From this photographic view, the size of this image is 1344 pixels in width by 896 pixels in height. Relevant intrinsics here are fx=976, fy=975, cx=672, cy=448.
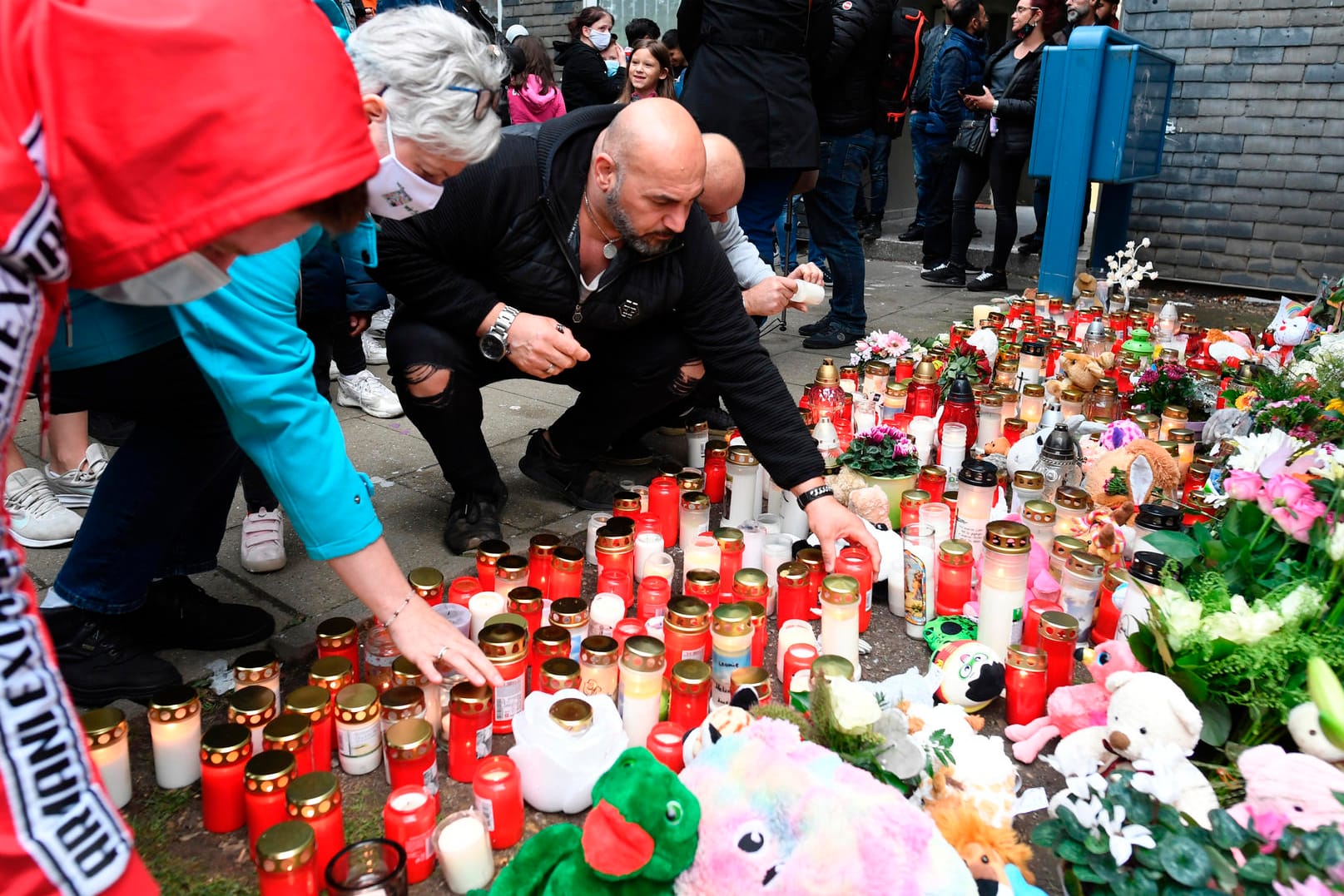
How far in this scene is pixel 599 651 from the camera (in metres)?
1.85

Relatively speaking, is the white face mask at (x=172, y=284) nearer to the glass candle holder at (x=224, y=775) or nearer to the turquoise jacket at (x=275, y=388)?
the turquoise jacket at (x=275, y=388)

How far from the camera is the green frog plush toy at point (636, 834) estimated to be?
47.4 inches

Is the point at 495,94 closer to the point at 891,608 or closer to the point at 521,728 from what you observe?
the point at 521,728

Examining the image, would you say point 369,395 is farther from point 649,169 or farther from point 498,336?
point 649,169

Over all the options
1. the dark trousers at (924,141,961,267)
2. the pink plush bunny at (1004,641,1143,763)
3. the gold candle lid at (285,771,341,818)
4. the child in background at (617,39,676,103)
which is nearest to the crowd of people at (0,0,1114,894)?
the gold candle lid at (285,771,341,818)

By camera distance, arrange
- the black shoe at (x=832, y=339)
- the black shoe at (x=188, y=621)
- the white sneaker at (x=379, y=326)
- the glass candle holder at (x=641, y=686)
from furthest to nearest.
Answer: the black shoe at (x=832, y=339) → the white sneaker at (x=379, y=326) → the black shoe at (x=188, y=621) → the glass candle holder at (x=641, y=686)

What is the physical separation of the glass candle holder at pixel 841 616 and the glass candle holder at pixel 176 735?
3.99 ft

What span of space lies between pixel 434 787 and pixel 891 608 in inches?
49.4

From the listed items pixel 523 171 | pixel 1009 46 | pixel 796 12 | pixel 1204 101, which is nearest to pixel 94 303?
pixel 523 171

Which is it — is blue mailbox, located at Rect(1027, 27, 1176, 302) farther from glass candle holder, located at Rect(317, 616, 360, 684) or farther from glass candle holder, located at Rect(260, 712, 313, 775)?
glass candle holder, located at Rect(260, 712, 313, 775)

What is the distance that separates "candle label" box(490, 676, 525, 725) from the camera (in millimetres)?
1852

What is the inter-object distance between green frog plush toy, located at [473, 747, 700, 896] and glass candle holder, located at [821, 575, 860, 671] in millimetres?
834

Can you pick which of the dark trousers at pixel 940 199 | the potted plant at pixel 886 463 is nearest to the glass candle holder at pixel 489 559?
the potted plant at pixel 886 463

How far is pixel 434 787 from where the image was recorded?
1699 mm
